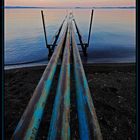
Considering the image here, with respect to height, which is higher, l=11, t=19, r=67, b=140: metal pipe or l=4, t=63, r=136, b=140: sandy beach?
l=11, t=19, r=67, b=140: metal pipe

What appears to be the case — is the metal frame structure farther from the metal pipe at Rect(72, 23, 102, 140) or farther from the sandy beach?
the sandy beach

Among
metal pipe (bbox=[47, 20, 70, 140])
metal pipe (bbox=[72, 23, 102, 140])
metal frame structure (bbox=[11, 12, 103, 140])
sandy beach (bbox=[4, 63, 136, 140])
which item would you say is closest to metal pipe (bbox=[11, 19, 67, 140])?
metal frame structure (bbox=[11, 12, 103, 140])

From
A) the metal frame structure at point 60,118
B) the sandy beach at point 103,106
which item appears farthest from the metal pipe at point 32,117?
the sandy beach at point 103,106

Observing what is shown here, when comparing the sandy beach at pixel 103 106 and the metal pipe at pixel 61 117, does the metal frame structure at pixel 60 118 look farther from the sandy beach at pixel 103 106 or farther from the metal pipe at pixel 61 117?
the sandy beach at pixel 103 106

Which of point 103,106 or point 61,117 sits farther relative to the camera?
point 103,106

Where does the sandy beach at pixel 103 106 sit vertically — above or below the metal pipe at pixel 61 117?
below

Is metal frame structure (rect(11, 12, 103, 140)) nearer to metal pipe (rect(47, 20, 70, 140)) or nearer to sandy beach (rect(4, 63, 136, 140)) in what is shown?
metal pipe (rect(47, 20, 70, 140))

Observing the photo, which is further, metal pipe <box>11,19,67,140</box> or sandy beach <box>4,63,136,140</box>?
sandy beach <box>4,63,136,140</box>

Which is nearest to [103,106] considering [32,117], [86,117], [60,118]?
[86,117]

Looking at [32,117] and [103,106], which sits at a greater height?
[32,117]

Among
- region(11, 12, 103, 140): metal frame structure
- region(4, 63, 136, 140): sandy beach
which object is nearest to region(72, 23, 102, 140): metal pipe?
region(11, 12, 103, 140): metal frame structure

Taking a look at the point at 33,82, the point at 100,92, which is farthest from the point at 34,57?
the point at 100,92

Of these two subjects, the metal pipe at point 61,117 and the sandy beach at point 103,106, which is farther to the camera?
the sandy beach at point 103,106

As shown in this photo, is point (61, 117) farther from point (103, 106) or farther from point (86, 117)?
point (103, 106)
